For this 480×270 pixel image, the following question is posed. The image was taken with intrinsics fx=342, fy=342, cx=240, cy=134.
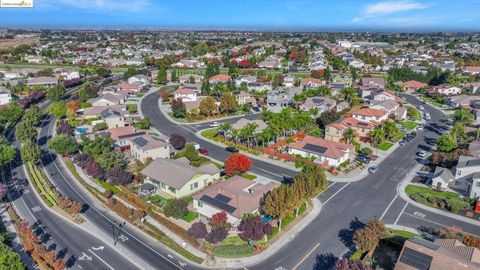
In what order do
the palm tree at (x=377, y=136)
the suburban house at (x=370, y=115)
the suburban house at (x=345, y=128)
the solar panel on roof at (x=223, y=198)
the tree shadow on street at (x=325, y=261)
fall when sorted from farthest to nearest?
the suburban house at (x=370, y=115), the suburban house at (x=345, y=128), the palm tree at (x=377, y=136), the solar panel on roof at (x=223, y=198), the tree shadow on street at (x=325, y=261)

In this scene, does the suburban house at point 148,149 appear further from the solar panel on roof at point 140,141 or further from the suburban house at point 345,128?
the suburban house at point 345,128

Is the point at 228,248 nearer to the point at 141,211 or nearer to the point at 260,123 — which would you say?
the point at 141,211

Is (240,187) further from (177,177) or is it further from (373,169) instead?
(373,169)

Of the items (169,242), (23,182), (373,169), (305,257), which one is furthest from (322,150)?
(23,182)

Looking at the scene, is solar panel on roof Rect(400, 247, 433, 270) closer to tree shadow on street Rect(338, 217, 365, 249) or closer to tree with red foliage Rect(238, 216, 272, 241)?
tree shadow on street Rect(338, 217, 365, 249)

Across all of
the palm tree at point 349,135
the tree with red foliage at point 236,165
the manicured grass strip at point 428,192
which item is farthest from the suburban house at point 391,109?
the tree with red foliage at point 236,165

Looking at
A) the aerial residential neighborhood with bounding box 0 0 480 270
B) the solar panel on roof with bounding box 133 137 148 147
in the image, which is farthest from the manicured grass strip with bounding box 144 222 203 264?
the solar panel on roof with bounding box 133 137 148 147
